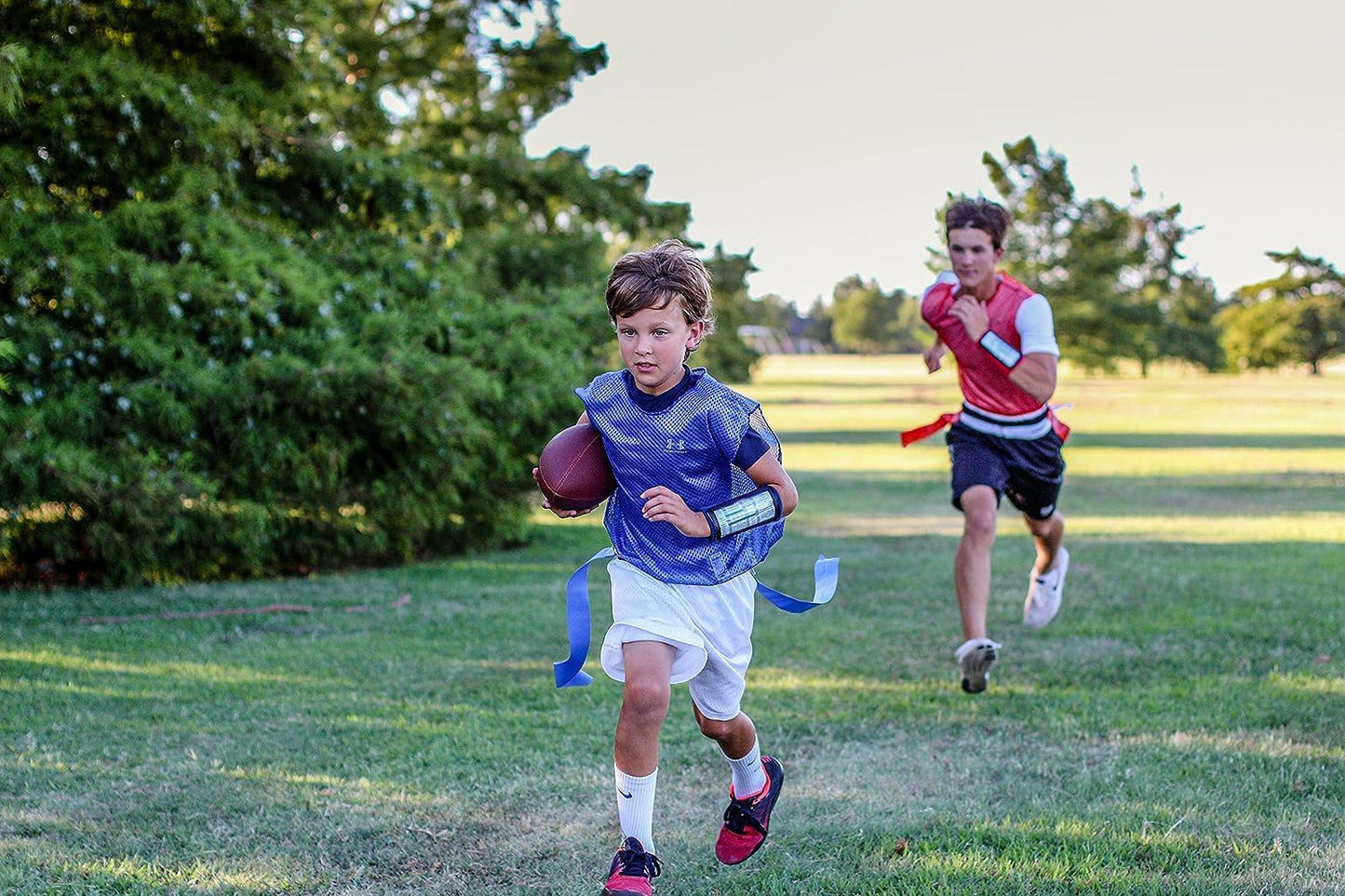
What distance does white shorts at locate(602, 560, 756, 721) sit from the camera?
11.8 ft

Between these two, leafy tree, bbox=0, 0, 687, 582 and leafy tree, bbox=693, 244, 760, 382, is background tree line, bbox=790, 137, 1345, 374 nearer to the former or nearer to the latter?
leafy tree, bbox=693, 244, 760, 382

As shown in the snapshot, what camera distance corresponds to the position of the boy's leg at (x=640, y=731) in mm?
3502

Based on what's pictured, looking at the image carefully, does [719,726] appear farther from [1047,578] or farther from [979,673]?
[1047,578]

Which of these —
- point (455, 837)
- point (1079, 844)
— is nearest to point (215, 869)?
point (455, 837)

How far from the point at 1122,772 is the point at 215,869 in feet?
10.2

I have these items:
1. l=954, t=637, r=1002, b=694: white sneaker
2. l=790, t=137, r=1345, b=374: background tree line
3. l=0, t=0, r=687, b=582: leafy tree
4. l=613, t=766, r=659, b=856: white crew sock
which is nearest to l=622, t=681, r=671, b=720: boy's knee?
l=613, t=766, r=659, b=856: white crew sock

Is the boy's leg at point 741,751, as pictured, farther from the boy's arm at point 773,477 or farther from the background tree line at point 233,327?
the background tree line at point 233,327

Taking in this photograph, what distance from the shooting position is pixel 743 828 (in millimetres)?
3812

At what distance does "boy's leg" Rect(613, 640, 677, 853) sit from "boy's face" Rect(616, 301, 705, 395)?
76 cm

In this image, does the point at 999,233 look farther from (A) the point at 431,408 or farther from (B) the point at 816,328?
(B) the point at 816,328

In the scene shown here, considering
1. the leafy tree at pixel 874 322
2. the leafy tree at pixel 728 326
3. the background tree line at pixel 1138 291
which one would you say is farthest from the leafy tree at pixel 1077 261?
the leafy tree at pixel 874 322

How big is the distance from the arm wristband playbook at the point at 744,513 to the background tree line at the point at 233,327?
4866 mm

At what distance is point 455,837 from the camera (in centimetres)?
399

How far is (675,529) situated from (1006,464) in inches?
123
